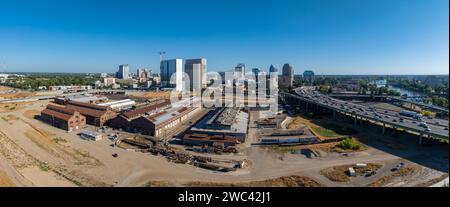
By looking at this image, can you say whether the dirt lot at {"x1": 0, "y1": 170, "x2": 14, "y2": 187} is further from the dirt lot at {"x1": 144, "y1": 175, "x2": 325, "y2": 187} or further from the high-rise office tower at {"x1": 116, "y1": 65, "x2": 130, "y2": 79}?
the high-rise office tower at {"x1": 116, "y1": 65, "x2": 130, "y2": 79}

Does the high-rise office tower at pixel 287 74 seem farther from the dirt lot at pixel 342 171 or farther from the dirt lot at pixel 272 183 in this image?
the dirt lot at pixel 272 183

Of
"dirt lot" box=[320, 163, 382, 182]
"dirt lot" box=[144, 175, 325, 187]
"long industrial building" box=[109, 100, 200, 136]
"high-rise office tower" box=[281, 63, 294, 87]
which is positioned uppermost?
"high-rise office tower" box=[281, 63, 294, 87]

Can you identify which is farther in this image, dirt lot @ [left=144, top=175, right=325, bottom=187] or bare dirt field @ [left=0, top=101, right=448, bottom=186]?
bare dirt field @ [left=0, top=101, right=448, bottom=186]

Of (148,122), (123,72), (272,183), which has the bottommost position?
(272,183)

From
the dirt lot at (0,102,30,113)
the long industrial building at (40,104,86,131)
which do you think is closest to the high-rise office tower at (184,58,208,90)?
the dirt lot at (0,102,30,113)

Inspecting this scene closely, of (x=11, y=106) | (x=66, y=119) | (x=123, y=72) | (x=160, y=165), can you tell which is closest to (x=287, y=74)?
(x=11, y=106)

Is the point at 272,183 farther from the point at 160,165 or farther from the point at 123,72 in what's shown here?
the point at 123,72
